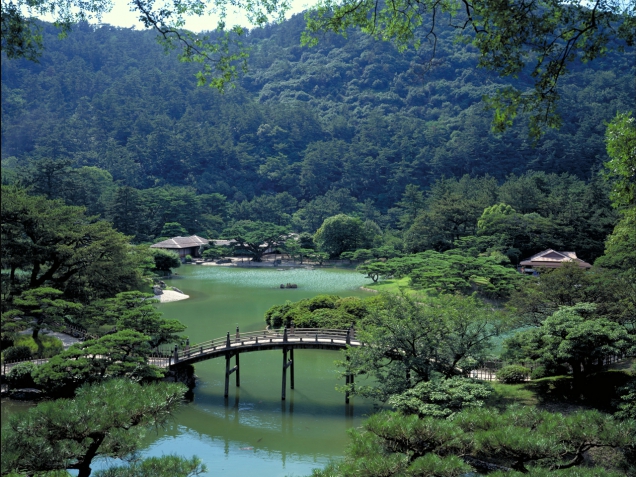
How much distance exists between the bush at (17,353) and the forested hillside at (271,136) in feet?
101

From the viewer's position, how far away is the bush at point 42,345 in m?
18.4

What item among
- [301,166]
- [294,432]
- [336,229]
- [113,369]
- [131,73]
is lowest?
[294,432]

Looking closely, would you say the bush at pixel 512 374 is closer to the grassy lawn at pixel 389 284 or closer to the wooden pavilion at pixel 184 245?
the grassy lawn at pixel 389 284

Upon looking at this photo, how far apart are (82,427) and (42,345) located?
1409 centimetres

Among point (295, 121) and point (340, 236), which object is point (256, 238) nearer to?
point (340, 236)

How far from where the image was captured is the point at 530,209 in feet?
142

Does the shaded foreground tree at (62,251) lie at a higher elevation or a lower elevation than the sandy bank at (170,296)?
higher

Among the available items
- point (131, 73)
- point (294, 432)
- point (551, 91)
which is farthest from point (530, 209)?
point (131, 73)

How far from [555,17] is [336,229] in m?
43.2

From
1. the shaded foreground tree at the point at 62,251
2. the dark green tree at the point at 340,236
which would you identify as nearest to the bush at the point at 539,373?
the shaded foreground tree at the point at 62,251

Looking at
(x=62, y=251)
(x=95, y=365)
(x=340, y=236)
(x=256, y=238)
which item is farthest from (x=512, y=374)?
(x=256, y=238)

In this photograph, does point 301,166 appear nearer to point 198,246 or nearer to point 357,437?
point 198,246

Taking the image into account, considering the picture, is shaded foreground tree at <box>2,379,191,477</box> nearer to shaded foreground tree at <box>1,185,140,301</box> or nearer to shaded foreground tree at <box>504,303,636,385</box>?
shaded foreground tree at <box>504,303,636,385</box>

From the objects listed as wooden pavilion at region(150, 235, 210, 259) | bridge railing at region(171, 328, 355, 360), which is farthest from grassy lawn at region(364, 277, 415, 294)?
wooden pavilion at region(150, 235, 210, 259)
